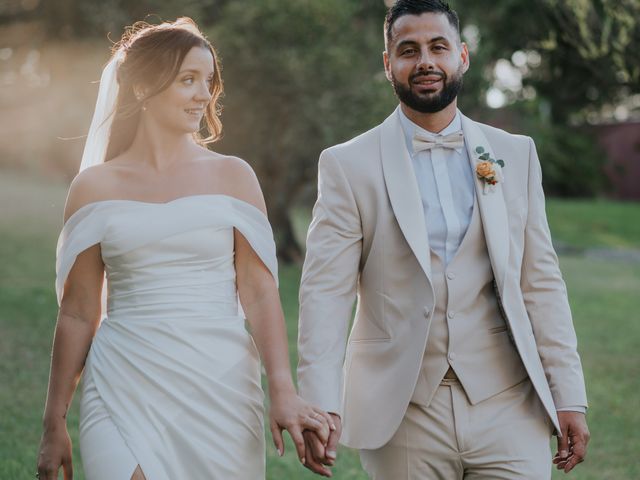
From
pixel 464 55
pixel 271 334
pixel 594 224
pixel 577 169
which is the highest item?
pixel 464 55

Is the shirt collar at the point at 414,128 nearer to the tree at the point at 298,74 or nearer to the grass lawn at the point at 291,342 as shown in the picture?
the grass lawn at the point at 291,342

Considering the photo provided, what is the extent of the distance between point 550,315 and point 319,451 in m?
1.03

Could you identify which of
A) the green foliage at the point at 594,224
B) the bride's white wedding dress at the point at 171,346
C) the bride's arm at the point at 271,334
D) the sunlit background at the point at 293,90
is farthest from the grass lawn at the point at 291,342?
the bride's arm at the point at 271,334

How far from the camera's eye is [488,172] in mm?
3902

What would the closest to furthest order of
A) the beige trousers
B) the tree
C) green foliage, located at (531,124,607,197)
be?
the beige trousers → the tree → green foliage, located at (531,124,607,197)

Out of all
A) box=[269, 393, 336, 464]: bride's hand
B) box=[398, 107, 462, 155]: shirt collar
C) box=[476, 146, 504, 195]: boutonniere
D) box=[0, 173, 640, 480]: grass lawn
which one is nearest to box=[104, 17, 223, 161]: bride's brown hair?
box=[398, 107, 462, 155]: shirt collar

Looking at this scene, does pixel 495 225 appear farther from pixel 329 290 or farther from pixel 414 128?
pixel 329 290

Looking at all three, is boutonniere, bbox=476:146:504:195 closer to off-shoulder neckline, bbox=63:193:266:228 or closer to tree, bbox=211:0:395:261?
off-shoulder neckline, bbox=63:193:266:228

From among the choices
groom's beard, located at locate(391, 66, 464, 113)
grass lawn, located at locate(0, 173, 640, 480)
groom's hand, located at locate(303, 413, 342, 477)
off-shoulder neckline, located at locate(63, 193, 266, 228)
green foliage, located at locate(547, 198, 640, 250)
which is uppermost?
groom's beard, located at locate(391, 66, 464, 113)

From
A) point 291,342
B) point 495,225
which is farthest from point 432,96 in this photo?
point 291,342

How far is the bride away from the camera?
12.1ft

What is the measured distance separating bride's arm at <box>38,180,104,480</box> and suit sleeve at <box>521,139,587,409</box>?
5.35ft

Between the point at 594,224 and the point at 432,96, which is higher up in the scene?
the point at 432,96

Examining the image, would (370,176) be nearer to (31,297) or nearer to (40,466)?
(40,466)
